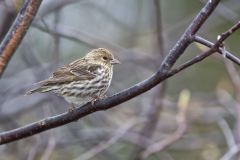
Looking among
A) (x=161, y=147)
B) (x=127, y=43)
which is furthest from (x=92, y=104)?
(x=127, y=43)

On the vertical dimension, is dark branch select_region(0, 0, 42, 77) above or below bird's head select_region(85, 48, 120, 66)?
above

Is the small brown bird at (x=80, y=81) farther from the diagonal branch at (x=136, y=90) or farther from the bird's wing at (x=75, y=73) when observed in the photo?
the diagonal branch at (x=136, y=90)

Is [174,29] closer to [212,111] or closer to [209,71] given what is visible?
[212,111]

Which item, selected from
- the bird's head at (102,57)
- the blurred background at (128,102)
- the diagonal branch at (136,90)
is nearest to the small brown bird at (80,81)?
the bird's head at (102,57)

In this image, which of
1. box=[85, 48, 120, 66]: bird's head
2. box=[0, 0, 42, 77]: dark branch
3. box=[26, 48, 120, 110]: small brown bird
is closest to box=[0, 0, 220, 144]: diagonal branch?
box=[0, 0, 42, 77]: dark branch

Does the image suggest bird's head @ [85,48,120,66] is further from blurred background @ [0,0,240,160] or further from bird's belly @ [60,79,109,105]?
bird's belly @ [60,79,109,105]
